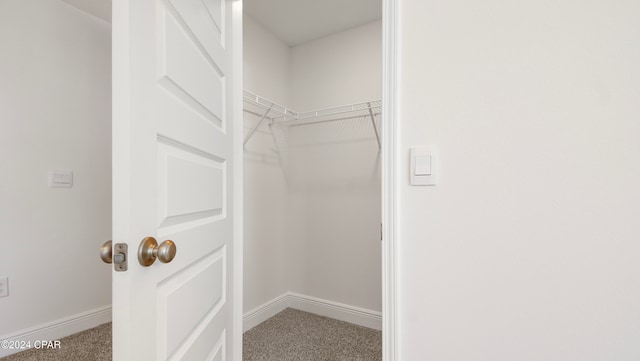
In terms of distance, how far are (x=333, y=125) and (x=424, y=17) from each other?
163cm

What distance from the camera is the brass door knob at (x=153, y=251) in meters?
0.66

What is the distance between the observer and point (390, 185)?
890 millimetres

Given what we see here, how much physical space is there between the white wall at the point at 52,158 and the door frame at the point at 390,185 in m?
2.26

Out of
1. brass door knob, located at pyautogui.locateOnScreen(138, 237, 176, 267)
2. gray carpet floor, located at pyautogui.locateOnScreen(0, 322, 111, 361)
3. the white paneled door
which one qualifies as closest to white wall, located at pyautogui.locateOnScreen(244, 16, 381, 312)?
gray carpet floor, located at pyautogui.locateOnScreen(0, 322, 111, 361)

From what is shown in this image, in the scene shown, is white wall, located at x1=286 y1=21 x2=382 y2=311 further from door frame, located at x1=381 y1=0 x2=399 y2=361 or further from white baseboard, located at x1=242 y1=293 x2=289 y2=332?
door frame, located at x1=381 y1=0 x2=399 y2=361

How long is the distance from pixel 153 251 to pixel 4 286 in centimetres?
192

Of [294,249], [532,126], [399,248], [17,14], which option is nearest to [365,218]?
[294,249]

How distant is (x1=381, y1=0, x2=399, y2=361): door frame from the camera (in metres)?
0.89

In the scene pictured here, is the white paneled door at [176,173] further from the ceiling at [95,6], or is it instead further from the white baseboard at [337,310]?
the ceiling at [95,6]

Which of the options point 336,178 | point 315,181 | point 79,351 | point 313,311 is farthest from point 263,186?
point 79,351

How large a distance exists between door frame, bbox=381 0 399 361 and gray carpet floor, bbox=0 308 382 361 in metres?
1.18

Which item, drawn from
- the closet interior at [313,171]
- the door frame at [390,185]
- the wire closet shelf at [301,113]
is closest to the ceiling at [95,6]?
the closet interior at [313,171]

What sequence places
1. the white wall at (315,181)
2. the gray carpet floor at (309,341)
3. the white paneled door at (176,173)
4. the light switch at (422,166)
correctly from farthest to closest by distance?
the white wall at (315,181) < the gray carpet floor at (309,341) < the light switch at (422,166) < the white paneled door at (176,173)

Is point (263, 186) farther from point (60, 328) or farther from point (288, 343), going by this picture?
point (60, 328)
